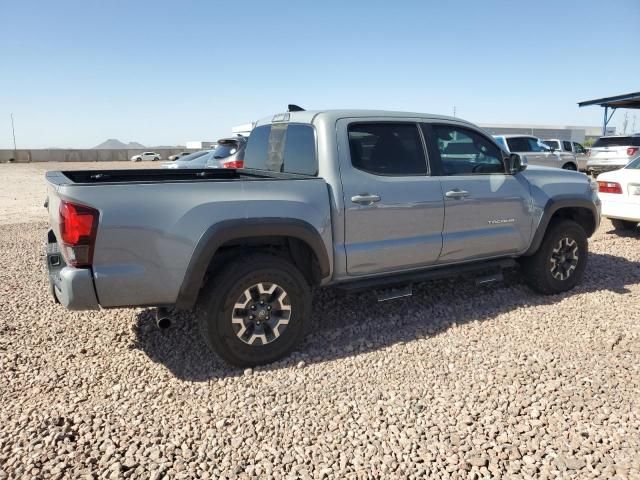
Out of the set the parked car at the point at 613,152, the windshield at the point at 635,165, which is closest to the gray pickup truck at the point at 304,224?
the windshield at the point at 635,165

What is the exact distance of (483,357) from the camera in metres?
3.76

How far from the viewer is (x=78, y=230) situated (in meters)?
2.94

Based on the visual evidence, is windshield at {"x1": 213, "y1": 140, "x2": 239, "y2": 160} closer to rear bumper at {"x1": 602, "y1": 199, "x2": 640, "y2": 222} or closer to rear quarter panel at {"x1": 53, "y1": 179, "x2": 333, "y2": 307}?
rear bumper at {"x1": 602, "y1": 199, "x2": 640, "y2": 222}

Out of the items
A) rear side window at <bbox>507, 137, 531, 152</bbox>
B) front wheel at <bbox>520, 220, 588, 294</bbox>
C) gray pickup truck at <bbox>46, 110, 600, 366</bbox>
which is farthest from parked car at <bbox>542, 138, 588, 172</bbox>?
gray pickup truck at <bbox>46, 110, 600, 366</bbox>

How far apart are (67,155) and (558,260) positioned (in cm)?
6101

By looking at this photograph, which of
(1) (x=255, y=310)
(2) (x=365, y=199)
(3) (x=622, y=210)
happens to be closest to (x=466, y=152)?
(2) (x=365, y=199)

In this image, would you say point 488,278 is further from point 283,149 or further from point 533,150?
point 533,150

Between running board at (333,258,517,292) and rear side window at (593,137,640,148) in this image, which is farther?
rear side window at (593,137,640,148)

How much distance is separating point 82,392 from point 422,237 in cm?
288

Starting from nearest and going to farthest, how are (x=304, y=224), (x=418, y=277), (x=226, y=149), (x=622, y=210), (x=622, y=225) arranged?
(x=304, y=224) → (x=418, y=277) → (x=622, y=210) → (x=622, y=225) → (x=226, y=149)

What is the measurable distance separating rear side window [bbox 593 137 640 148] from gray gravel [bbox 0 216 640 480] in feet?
49.2

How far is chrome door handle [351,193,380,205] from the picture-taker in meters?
3.79

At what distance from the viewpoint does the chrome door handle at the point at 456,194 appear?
4274 mm

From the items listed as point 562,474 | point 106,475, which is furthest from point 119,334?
point 562,474
